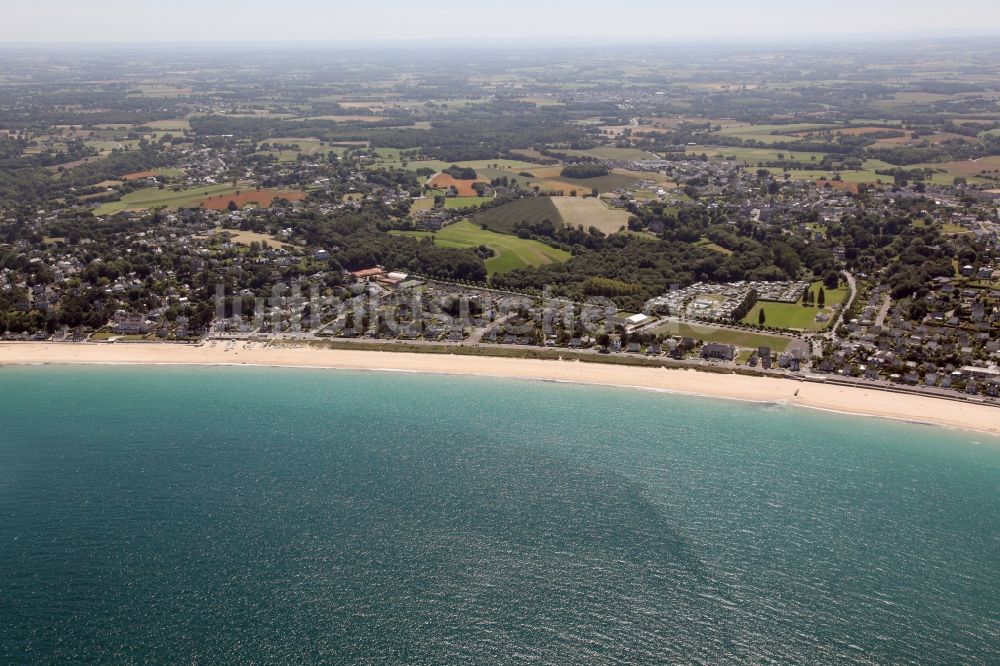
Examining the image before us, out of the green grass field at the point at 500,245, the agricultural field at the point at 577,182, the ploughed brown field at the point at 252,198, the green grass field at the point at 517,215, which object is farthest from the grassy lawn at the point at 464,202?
the ploughed brown field at the point at 252,198

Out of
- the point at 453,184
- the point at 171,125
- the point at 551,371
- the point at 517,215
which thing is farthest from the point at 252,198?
the point at 171,125

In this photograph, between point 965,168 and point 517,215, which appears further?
point 965,168

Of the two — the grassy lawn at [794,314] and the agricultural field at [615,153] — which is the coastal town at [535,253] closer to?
the grassy lawn at [794,314]

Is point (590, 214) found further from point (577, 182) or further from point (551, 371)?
point (551, 371)

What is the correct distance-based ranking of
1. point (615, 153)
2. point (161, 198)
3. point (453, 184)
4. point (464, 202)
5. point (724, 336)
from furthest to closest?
point (615, 153) < point (453, 184) < point (464, 202) < point (161, 198) < point (724, 336)

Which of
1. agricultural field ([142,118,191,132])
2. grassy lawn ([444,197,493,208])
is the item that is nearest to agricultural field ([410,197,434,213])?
grassy lawn ([444,197,493,208])

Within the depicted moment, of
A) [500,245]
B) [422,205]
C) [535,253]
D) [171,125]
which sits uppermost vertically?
[171,125]

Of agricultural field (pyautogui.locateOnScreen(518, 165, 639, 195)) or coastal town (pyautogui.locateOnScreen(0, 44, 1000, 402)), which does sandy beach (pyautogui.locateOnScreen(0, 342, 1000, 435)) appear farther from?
agricultural field (pyautogui.locateOnScreen(518, 165, 639, 195))

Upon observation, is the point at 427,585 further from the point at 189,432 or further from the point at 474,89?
the point at 474,89
